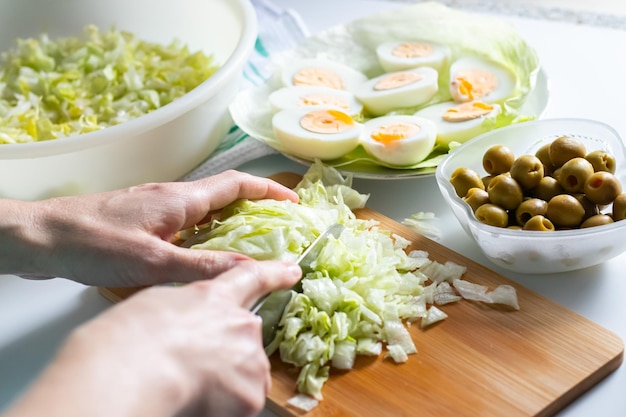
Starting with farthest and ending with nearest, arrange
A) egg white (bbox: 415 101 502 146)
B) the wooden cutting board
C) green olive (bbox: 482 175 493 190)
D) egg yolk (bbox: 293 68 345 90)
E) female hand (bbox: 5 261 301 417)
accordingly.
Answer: egg yolk (bbox: 293 68 345 90) → egg white (bbox: 415 101 502 146) → green olive (bbox: 482 175 493 190) → the wooden cutting board → female hand (bbox: 5 261 301 417)

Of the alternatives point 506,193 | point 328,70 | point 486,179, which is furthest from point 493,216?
point 328,70

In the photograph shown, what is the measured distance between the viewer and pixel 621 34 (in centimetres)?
276

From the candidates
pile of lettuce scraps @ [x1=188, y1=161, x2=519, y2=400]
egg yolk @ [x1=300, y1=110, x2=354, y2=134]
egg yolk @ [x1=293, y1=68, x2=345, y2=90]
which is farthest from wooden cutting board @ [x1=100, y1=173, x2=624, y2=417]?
egg yolk @ [x1=293, y1=68, x2=345, y2=90]

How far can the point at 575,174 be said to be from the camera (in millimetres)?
1759

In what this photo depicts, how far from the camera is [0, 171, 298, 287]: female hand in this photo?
1488 mm

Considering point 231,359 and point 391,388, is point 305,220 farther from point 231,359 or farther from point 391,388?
point 231,359

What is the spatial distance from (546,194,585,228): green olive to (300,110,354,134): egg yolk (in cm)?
57

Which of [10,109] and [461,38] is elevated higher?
[461,38]

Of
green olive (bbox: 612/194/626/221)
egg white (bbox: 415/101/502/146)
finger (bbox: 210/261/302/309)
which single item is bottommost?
egg white (bbox: 415/101/502/146)

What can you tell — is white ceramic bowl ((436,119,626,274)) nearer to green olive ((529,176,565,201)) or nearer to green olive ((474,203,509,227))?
green olive ((474,203,509,227))

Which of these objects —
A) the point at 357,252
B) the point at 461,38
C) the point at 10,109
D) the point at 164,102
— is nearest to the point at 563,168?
the point at 357,252

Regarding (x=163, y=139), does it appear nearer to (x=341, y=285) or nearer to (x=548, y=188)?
(x=341, y=285)

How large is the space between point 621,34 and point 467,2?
591 mm

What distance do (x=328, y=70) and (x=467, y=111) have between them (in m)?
0.44
